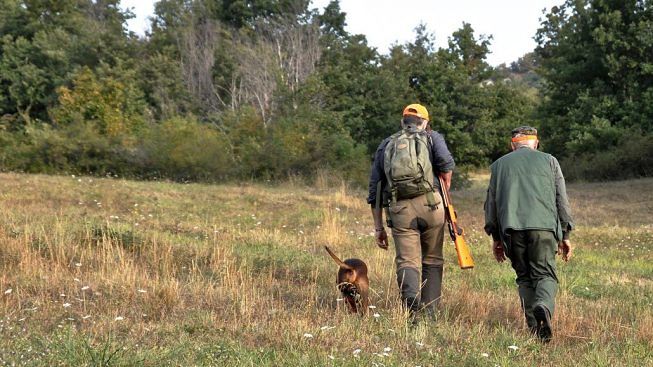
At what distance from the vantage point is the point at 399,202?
501 centimetres

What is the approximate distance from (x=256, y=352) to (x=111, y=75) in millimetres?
33715

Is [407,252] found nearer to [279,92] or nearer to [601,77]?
[601,77]

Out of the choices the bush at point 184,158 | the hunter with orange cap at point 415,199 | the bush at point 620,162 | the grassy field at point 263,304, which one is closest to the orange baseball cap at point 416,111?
the hunter with orange cap at point 415,199

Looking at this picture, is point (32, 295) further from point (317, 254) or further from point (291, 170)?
point (291, 170)

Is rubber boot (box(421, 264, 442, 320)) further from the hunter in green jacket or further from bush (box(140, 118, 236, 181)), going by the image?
bush (box(140, 118, 236, 181))

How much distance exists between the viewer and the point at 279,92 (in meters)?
30.9

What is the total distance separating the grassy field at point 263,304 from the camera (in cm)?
384

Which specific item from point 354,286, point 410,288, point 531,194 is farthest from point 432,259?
point 531,194

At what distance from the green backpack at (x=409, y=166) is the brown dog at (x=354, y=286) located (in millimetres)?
643

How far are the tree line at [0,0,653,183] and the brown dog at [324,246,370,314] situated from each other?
16546 millimetres

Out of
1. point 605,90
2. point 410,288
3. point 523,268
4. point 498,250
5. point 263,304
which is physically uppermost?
point 605,90

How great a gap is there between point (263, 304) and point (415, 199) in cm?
151

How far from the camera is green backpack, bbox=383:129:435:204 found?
484cm

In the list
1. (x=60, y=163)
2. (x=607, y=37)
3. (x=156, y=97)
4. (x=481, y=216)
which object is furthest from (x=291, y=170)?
(x=156, y=97)
